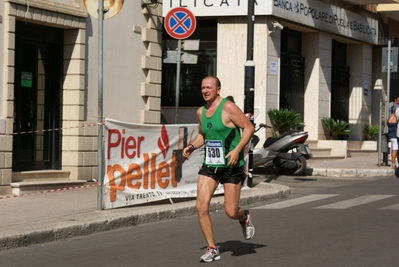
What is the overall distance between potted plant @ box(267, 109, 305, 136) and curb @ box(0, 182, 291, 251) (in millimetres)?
A: 9036

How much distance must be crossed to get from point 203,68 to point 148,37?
296 inches

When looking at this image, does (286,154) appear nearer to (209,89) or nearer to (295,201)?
(295,201)

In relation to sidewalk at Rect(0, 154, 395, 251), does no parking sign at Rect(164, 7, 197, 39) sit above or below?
above

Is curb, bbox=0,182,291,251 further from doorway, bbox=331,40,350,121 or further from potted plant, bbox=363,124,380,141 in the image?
potted plant, bbox=363,124,380,141

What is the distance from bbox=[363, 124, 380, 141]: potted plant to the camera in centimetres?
3023

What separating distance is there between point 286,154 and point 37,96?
6.50 metres

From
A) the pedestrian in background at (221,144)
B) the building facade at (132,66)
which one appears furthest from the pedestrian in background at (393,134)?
the pedestrian in background at (221,144)

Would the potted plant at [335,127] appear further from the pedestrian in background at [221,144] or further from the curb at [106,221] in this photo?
the pedestrian in background at [221,144]

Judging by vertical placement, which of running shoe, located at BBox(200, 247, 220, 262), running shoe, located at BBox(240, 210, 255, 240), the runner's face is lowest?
running shoe, located at BBox(200, 247, 220, 262)

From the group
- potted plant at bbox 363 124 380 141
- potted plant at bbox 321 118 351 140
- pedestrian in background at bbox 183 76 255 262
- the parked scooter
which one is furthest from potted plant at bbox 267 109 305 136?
pedestrian in background at bbox 183 76 255 262

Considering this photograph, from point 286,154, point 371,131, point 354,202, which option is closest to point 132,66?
point 286,154

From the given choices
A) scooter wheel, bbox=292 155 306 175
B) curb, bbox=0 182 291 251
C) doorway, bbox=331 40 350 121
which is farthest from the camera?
doorway, bbox=331 40 350 121

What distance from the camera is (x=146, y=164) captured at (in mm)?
13469

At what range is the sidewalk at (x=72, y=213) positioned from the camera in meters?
10.3
